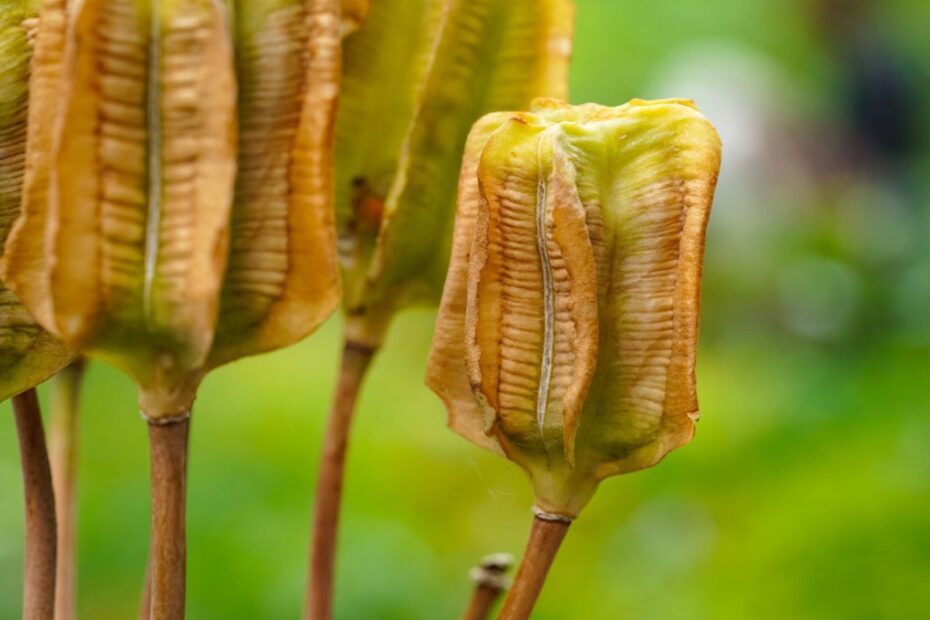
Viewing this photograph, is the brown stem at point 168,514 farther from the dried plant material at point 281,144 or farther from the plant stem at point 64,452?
the plant stem at point 64,452

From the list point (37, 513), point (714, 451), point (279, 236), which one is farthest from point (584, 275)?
point (714, 451)

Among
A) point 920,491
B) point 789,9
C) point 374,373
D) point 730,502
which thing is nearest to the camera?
point 920,491

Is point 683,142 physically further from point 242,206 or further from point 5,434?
point 5,434

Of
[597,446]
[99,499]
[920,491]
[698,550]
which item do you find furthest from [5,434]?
[597,446]

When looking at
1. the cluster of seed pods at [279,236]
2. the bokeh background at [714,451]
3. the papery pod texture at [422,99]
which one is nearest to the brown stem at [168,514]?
the cluster of seed pods at [279,236]

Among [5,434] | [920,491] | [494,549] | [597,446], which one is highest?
[597,446]

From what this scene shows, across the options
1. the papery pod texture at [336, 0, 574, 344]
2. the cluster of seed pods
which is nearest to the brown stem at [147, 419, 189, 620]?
the cluster of seed pods
